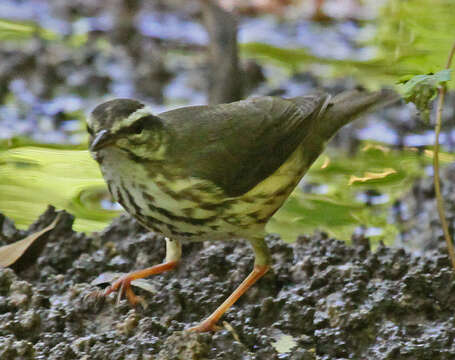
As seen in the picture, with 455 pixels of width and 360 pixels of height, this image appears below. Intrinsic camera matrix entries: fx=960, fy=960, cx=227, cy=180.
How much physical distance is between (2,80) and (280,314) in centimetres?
515

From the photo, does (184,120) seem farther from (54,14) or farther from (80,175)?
(54,14)

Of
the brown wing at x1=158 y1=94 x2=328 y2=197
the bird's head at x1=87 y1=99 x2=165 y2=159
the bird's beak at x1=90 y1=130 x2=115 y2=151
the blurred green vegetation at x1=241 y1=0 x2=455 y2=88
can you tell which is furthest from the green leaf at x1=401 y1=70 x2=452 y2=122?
the blurred green vegetation at x1=241 y1=0 x2=455 y2=88

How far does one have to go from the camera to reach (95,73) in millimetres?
9008

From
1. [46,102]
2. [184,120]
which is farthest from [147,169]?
[46,102]

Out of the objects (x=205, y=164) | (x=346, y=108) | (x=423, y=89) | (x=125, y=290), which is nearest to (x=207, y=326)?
(x=125, y=290)

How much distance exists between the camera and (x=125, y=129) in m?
4.03

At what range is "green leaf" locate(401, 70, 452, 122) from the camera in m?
3.99

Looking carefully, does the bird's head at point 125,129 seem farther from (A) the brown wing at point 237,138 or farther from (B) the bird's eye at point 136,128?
(A) the brown wing at point 237,138

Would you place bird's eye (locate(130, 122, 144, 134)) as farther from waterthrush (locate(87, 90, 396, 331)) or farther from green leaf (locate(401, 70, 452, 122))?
green leaf (locate(401, 70, 452, 122))

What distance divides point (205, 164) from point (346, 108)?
46.9 inches

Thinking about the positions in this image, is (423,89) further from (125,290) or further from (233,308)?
(125,290)

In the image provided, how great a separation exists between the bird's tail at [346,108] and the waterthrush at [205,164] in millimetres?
156

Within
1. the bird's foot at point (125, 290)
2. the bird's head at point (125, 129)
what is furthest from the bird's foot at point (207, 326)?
the bird's head at point (125, 129)

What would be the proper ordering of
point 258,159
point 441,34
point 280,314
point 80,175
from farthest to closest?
point 441,34, point 80,175, point 258,159, point 280,314
